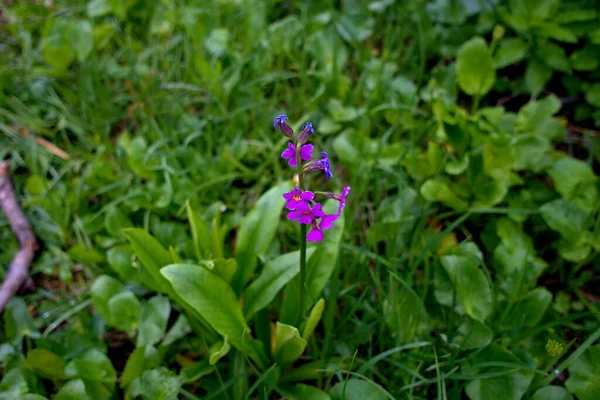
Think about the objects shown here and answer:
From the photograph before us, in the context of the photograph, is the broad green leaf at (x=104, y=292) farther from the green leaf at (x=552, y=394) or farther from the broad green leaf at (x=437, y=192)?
the green leaf at (x=552, y=394)

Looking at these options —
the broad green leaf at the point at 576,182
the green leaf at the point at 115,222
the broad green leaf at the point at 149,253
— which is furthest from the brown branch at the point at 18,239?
the broad green leaf at the point at 576,182

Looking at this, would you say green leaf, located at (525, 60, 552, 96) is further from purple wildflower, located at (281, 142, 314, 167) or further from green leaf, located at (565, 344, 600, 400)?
purple wildflower, located at (281, 142, 314, 167)

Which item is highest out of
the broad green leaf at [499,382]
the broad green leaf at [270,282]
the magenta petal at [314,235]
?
the magenta petal at [314,235]

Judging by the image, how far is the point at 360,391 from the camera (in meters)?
1.34

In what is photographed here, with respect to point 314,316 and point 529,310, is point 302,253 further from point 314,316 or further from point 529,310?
point 529,310

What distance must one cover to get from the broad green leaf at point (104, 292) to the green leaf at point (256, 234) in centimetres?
47

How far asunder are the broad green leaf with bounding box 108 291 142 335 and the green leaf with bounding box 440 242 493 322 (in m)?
1.04

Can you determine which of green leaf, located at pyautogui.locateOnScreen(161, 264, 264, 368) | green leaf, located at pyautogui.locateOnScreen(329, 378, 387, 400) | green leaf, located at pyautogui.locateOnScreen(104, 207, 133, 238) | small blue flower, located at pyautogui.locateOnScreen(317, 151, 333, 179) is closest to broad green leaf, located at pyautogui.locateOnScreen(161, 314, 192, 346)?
green leaf, located at pyautogui.locateOnScreen(161, 264, 264, 368)

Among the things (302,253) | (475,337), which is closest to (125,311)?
(302,253)

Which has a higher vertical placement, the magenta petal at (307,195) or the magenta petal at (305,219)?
the magenta petal at (307,195)

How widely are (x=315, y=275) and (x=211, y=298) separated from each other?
1.02 feet

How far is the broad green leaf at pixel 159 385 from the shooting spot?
1413mm

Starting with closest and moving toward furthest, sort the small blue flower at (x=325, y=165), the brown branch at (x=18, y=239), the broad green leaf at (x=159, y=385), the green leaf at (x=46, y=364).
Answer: the small blue flower at (x=325, y=165)
the broad green leaf at (x=159, y=385)
the green leaf at (x=46, y=364)
the brown branch at (x=18, y=239)

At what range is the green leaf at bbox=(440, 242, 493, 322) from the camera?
1.51m
